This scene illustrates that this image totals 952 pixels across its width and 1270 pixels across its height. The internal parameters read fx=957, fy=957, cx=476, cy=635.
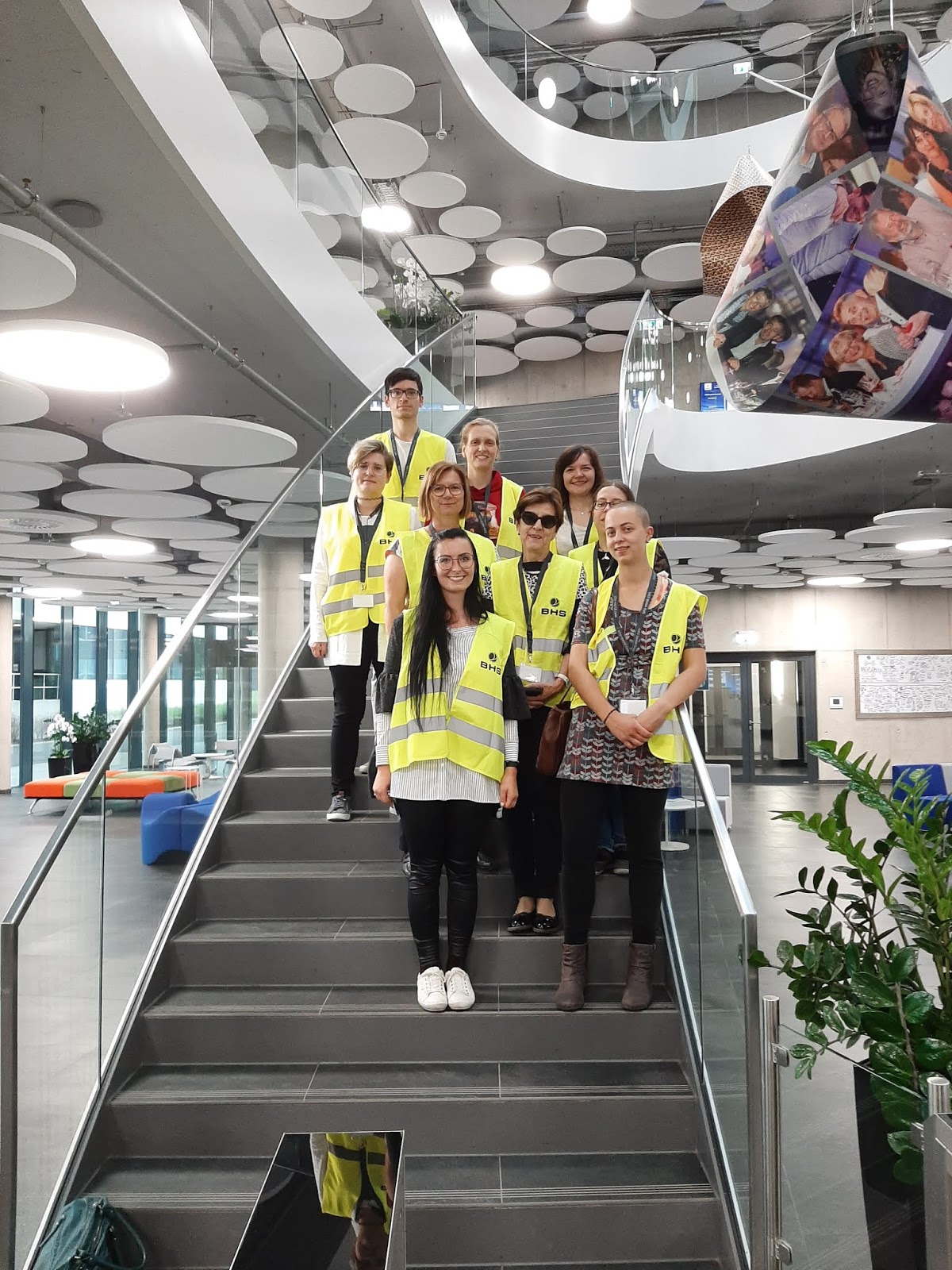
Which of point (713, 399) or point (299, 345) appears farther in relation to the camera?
point (713, 399)

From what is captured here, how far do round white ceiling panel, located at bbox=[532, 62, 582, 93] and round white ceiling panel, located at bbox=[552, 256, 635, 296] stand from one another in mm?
2125

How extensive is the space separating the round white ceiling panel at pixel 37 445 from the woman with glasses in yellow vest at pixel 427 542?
15.4 ft

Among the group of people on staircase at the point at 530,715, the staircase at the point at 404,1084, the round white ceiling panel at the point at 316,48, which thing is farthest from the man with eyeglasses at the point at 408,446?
the round white ceiling panel at the point at 316,48

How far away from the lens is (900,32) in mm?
1377

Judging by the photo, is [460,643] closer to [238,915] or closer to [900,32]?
[238,915]

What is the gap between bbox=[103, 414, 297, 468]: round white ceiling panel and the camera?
6512 millimetres

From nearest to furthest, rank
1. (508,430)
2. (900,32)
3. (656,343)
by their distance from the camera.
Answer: (900,32)
(656,343)
(508,430)

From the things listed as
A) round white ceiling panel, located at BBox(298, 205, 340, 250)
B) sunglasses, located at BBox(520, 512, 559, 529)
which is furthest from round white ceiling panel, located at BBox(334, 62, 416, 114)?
sunglasses, located at BBox(520, 512, 559, 529)

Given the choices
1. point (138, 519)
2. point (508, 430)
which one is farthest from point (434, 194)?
point (138, 519)

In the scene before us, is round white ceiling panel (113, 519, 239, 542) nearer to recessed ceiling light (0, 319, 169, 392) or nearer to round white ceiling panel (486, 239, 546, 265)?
round white ceiling panel (486, 239, 546, 265)

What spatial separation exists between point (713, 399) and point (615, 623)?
9119mm

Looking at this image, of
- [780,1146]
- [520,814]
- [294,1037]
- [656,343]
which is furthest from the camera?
[656,343]

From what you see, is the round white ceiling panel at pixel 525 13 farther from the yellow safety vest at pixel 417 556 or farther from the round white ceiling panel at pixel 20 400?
the yellow safety vest at pixel 417 556

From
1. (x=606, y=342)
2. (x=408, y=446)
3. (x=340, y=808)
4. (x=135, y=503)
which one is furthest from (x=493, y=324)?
(x=340, y=808)
